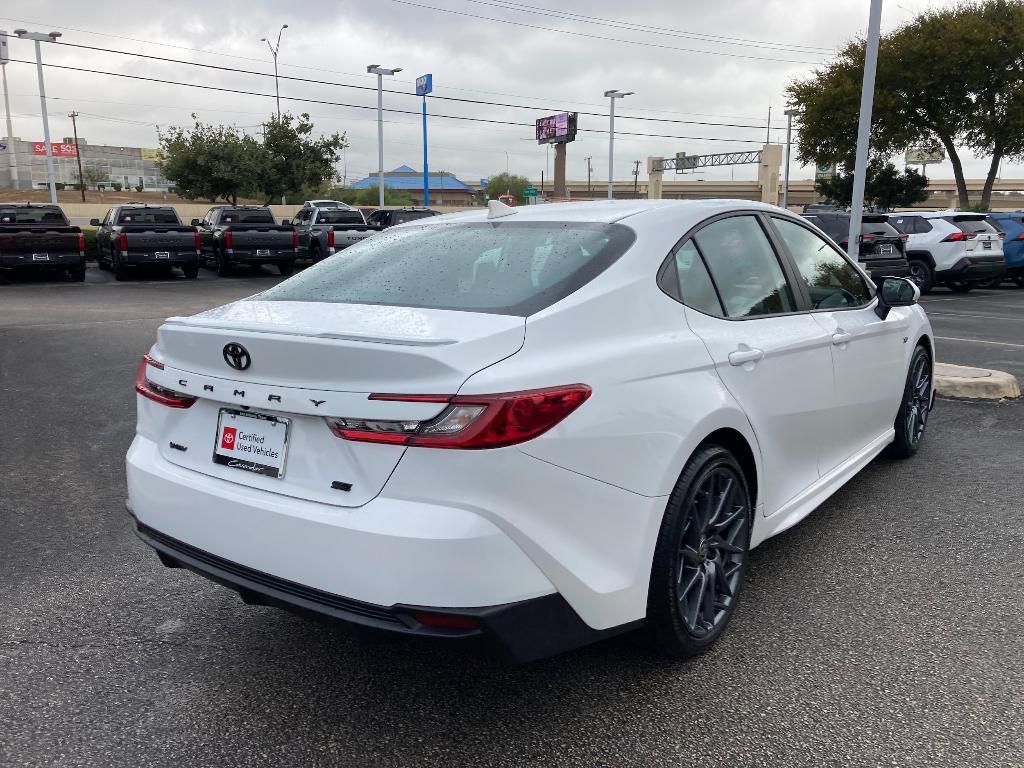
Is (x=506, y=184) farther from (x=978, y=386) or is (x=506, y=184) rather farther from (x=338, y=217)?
(x=978, y=386)

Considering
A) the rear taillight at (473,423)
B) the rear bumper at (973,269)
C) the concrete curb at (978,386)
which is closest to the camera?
the rear taillight at (473,423)

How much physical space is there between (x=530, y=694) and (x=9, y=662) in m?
1.86

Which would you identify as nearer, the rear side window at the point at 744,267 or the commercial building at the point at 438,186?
the rear side window at the point at 744,267

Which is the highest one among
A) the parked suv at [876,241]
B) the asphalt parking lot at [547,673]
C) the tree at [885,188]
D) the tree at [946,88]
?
the tree at [946,88]

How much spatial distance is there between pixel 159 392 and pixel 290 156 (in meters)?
45.8

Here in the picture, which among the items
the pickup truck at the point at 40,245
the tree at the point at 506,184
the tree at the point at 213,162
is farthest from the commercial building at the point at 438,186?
the pickup truck at the point at 40,245

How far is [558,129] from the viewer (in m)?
66.2

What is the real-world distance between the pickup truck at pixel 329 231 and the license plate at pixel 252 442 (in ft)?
62.0

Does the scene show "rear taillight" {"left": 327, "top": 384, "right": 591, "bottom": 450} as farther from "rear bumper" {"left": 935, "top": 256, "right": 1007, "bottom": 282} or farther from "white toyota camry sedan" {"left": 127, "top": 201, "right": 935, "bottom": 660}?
"rear bumper" {"left": 935, "top": 256, "right": 1007, "bottom": 282}

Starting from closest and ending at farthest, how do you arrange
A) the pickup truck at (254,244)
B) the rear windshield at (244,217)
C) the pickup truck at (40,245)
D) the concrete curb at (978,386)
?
the concrete curb at (978,386) → the pickup truck at (40,245) → the pickup truck at (254,244) → the rear windshield at (244,217)

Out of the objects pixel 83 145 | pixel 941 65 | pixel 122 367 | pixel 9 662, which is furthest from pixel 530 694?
pixel 83 145

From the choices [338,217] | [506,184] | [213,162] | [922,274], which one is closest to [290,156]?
[213,162]

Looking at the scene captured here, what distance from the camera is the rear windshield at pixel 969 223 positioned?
57.8ft

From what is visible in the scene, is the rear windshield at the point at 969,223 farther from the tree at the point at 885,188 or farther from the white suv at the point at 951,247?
the tree at the point at 885,188
